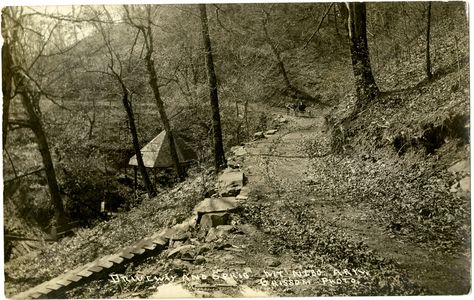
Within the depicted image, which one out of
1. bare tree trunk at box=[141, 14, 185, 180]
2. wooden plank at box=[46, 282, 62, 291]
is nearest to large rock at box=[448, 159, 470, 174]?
bare tree trunk at box=[141, 14, 185, 180]

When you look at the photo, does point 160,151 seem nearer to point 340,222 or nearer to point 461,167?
point 340,222

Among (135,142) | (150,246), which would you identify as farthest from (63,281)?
(135,142)

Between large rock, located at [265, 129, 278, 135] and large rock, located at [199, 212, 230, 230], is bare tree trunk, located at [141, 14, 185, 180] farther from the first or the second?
large rock, located at [265, 129, 278, 135]

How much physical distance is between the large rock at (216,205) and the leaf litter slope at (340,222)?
8.4 inches

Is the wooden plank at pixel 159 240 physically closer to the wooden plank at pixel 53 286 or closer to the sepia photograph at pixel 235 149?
the sepia photograph at pixel 235 149

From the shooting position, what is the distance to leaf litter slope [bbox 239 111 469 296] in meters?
5.12

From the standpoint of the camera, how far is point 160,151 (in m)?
5.84

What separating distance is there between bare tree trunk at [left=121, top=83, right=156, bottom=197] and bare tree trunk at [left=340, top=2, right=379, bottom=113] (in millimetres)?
3161

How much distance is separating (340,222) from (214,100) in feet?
7.89

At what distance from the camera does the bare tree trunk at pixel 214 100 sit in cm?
571

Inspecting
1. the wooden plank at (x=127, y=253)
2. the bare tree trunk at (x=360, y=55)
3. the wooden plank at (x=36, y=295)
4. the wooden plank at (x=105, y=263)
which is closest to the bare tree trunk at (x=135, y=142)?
the wooden plank at (x=127, y=253)

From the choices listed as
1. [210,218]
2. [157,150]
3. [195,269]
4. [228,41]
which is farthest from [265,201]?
[228,41]

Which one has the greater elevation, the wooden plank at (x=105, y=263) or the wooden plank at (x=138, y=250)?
the wooden plank at (x=138, y=250)

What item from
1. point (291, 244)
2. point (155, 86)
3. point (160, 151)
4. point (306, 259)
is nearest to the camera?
point (306, 259)
